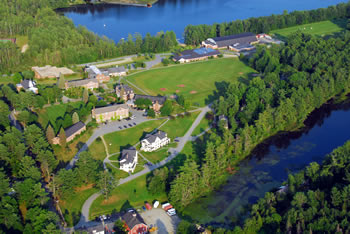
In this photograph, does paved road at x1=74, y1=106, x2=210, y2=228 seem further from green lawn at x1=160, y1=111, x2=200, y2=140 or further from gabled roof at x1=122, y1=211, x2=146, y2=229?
gabled roof at x1=122, y1=211, x2=146, y2=229

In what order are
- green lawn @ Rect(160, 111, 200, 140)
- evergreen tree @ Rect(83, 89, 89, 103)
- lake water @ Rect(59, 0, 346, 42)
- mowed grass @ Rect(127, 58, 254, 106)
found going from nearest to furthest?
green lawn @ Rect(160, 111, 200, 140) → evergreen tree @ Rect(83, 89, 89, 103) → mowed grass @ Rect(127, 58, 254, 106) → lake water @ Rect(59, 0, 346, 42)

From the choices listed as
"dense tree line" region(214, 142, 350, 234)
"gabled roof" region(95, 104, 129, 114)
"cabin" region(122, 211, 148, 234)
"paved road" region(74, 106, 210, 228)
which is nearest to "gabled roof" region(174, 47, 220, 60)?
"paved road" region(74, 106, 210, 228)

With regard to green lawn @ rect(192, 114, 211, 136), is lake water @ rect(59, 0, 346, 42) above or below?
above

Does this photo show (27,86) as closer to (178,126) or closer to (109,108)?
(109,108)

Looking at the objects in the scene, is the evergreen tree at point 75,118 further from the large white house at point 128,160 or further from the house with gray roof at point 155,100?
A: the large white house at point 128,160

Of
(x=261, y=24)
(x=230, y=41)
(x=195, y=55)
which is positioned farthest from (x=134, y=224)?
(x=261, y=24)

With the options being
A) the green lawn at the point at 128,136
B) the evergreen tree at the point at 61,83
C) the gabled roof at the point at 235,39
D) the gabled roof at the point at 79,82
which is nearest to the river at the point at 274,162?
the green lawn at the point at 128,136
